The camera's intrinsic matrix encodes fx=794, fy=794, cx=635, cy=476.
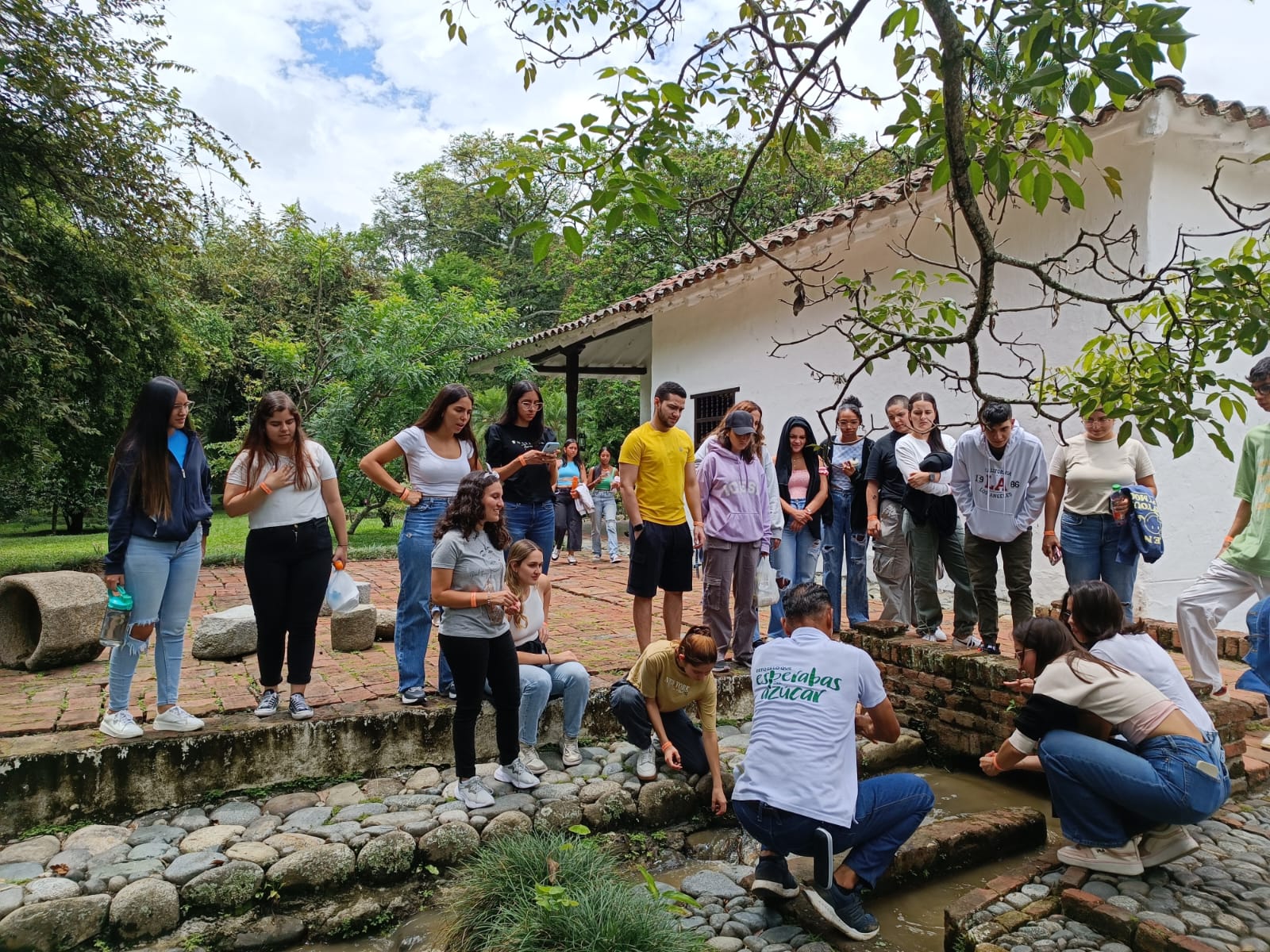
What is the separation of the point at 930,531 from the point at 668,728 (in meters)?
2.34

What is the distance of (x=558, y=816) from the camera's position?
383 centimetres

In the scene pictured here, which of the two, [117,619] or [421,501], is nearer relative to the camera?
[117,619]

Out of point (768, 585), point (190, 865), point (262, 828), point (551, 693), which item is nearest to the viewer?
point (190, 865)

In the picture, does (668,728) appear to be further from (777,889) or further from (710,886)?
(777,889)

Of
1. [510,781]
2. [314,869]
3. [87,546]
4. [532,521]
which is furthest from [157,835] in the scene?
[87,546]

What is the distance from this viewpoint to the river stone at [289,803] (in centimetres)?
372

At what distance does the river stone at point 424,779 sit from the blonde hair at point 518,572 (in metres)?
0.87

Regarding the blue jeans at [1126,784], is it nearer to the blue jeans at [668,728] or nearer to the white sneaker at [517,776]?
the blue jeans at [668,728]

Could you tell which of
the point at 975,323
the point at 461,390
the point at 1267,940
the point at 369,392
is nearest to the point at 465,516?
the point at 461,390

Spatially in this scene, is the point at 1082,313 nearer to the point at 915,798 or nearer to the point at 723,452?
the point at 723,452

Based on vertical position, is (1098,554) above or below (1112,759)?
above

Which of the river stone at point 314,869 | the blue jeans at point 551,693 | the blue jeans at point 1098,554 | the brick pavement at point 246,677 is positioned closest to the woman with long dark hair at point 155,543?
the brick pavement at point 246,677

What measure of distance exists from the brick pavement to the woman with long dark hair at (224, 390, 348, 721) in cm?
34

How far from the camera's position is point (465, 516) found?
3889 millimetres
